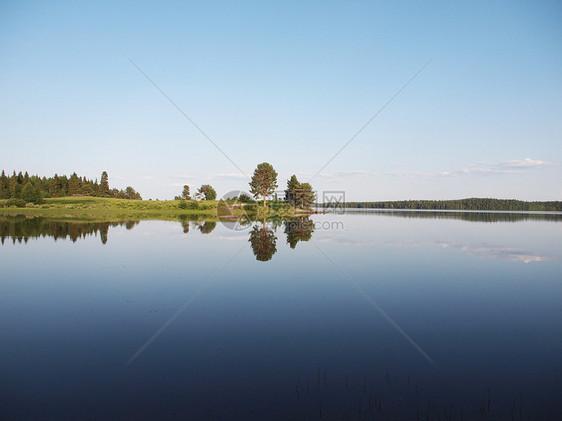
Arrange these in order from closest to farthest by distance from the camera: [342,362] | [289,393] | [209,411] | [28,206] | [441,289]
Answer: [209,411]
[289,393]
[342,362]
[441,289]
[28,206]

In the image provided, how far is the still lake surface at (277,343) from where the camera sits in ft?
18.6

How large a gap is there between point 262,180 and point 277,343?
9874 centimetres

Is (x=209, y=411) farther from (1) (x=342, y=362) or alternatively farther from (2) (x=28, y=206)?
(2) (x=28, y=206)

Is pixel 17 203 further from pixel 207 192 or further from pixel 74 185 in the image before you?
pixel 207 192

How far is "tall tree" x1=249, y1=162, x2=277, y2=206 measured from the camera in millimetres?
105875

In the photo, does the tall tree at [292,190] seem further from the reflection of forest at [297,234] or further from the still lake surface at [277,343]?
the still lake surface at [277,343]

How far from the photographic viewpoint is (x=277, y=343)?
7984 mm

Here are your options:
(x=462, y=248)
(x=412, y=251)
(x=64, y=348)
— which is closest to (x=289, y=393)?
(x=64, y=348)

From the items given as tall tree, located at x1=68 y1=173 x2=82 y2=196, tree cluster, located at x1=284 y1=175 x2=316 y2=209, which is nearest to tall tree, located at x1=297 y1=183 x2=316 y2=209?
tree cluster, located at x1=284 y1=175 x2=316 y2=209

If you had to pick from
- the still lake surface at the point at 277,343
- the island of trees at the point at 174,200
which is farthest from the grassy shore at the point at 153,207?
the still lake surface at the point at 277,343

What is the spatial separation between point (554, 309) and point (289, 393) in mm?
10357

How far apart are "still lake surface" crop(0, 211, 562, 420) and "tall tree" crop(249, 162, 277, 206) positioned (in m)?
89.6

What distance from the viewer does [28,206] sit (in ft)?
290

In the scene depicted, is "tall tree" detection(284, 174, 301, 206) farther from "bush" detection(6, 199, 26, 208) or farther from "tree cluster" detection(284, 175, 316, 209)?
"bush" detection(6, 199, 26, 208)
